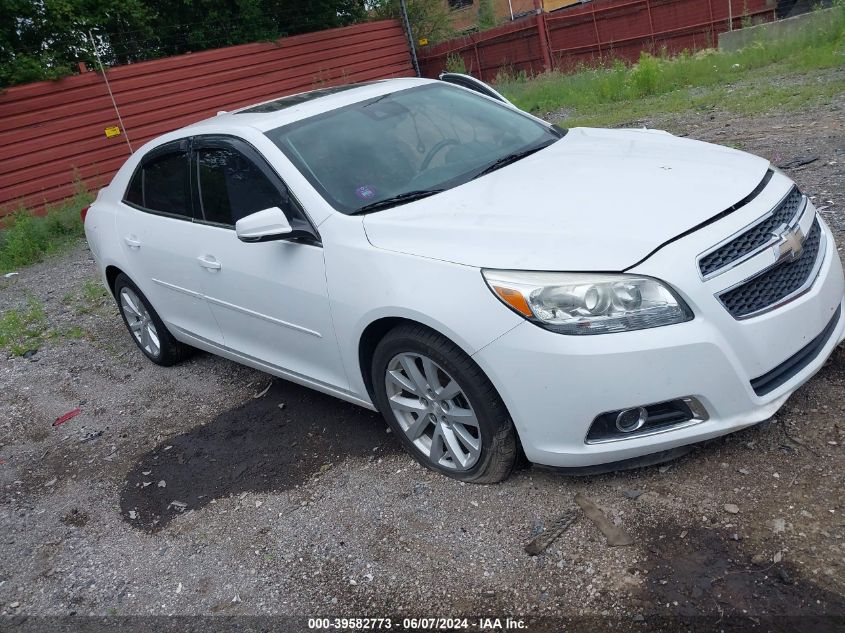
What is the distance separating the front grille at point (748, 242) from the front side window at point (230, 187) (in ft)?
6.62

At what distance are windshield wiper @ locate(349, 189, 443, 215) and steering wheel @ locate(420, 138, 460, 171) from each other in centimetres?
25

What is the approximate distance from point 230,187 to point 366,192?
92 centimetres

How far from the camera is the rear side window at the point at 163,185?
462 centimetres

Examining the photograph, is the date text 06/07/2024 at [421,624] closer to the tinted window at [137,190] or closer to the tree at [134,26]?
the tinted window at [137,190]

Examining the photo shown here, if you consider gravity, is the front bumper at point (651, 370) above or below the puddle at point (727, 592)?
above

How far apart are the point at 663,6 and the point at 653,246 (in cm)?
1713

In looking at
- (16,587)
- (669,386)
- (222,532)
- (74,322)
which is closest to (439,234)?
(669,386)

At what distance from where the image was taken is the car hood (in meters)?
2.88

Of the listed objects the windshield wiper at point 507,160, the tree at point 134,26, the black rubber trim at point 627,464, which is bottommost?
the black rubber trim at point 627,464

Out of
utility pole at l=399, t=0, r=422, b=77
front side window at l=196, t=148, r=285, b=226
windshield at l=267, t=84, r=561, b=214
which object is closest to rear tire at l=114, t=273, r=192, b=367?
front side window at l=196, t=148, r=285, b=226

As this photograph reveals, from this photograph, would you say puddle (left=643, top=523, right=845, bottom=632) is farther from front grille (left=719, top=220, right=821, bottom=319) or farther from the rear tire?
the rear tire

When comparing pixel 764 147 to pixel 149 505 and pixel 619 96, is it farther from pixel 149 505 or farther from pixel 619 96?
pixel 149 505

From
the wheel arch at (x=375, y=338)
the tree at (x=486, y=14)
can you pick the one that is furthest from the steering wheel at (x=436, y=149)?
the tree at (x=486, y=14)

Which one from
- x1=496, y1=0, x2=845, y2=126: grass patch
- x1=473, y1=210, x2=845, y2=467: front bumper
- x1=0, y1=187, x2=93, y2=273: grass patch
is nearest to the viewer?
x1=473, y1=210, x2=845, y2=467: front bumper
